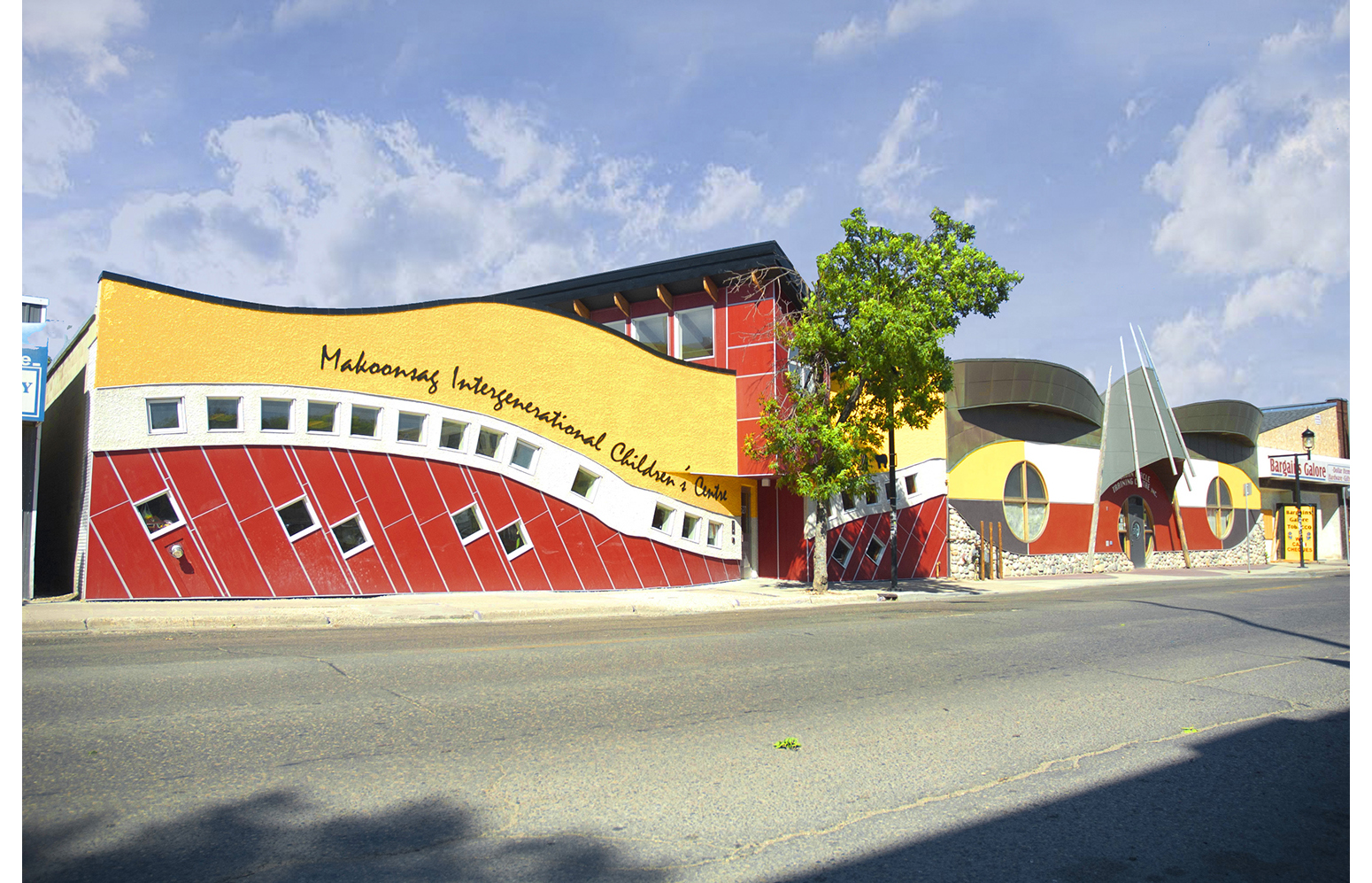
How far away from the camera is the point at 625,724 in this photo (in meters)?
6.43

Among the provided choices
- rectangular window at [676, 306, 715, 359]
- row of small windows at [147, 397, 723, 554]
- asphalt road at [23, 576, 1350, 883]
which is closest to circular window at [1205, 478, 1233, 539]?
rectangular window at [676, 306, 715, 359]

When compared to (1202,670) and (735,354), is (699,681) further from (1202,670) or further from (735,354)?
(735,354)

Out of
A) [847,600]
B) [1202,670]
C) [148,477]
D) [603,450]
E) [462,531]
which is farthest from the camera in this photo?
[603,450]

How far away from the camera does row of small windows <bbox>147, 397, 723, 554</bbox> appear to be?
1578 centimetres

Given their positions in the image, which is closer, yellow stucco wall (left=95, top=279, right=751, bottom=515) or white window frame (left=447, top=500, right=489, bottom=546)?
yellow stucco wall (left=95, top=279, right=751, bottom=515)

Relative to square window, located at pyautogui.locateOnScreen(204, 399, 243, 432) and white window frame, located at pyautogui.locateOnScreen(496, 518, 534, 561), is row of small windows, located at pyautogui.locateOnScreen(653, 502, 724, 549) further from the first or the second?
square window, located at pyautogui.locateOnScreen(204, 399, 243, 432)

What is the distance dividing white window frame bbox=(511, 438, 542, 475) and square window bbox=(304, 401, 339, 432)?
4096 mm

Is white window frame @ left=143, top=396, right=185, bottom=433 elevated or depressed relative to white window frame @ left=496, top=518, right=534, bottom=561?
elevated

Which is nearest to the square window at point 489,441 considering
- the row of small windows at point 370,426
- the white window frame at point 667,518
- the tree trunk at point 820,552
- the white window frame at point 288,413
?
the row of small windows at point 370,426

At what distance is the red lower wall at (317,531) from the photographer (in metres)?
15.1

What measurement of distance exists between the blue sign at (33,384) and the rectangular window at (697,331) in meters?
16.0

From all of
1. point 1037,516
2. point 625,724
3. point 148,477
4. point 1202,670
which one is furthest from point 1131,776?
point 1037,516

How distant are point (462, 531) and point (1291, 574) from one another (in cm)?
3306

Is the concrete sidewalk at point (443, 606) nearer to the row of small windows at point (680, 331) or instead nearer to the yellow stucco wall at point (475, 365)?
the yellow stucco wall at point (475, 365)
